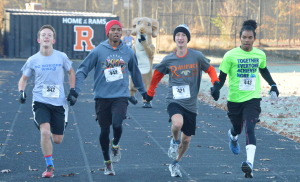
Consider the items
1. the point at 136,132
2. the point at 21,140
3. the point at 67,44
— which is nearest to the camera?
the point at 21,140

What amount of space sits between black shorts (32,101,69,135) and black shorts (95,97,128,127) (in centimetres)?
46

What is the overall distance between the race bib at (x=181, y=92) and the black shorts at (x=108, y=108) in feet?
2.05

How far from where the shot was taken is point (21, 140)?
11.6 metres

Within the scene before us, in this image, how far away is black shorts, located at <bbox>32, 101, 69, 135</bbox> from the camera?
8609mm

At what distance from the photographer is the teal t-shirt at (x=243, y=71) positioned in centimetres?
900

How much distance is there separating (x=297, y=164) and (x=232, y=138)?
99 centimetres

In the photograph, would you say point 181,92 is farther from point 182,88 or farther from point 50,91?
point 50,91

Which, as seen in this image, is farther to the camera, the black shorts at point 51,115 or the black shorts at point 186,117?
the black shorts at point 186,117

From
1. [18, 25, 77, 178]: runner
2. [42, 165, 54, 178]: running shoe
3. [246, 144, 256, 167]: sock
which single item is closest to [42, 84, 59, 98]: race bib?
[18, 25, 77, 178]: runner

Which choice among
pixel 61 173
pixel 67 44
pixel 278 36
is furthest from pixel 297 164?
A: pixel 278 36

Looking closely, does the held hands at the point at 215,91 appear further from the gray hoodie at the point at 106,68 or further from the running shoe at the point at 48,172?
the running shoe at the point at 48,172

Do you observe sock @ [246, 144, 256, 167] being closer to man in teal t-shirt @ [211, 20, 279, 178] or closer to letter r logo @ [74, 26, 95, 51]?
man in teal t-shirt @ [211, 20, 279, 178]

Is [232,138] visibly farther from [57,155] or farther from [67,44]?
[67,44]

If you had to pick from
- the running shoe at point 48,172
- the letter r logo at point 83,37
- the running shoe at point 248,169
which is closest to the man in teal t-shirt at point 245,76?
the running shoe at point 248,169
